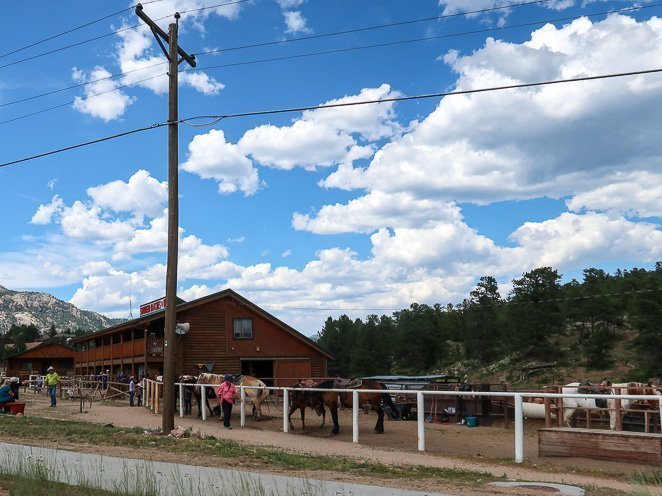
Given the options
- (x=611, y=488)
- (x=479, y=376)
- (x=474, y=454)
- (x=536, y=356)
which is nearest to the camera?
(x=611, y=488)

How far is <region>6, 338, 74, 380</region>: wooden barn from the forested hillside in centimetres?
3196

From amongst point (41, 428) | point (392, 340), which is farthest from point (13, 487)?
point (392, 340)

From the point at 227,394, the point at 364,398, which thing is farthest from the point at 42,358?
the point at 364,398

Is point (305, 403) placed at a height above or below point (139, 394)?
above

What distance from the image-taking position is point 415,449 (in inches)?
580

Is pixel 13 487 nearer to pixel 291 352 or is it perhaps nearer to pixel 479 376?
pixel 291 352

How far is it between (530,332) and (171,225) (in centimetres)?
5821

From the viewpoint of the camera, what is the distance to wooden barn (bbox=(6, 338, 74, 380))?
78000 mm

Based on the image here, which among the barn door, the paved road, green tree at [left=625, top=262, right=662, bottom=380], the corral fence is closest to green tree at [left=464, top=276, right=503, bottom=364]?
green tree at [left=625, top=262, right=662, bottom=380]

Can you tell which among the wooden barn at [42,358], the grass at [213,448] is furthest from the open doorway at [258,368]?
the wooden barn at [42,358]

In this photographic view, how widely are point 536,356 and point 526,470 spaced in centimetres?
6381

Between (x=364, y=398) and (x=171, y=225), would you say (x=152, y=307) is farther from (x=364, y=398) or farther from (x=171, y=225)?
(x=364, y=398)

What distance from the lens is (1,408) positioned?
25156mm

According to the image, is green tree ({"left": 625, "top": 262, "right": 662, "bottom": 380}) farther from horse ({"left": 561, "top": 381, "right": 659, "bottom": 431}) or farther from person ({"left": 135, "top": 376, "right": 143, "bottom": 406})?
person ({"left": 135, "top": 376, "right": 143, "bottom": 406})
